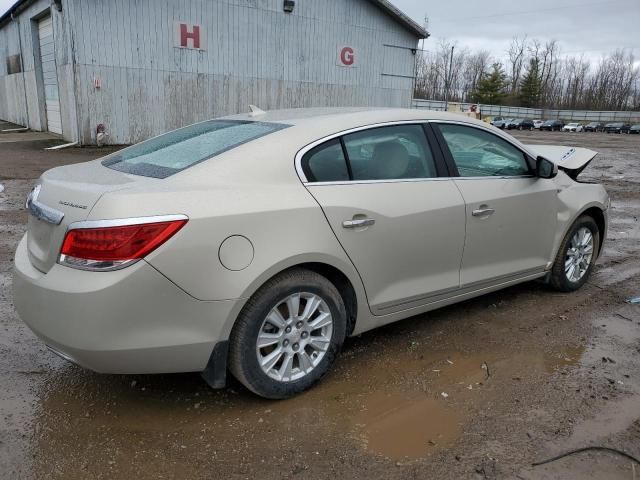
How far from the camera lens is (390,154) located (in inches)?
143

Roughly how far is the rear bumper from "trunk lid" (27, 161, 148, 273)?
0.12m

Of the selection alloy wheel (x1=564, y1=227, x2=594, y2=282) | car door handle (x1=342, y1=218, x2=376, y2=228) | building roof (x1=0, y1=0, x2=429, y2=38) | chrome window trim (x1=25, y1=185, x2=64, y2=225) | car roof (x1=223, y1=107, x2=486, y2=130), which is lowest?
alloy wheel (x1=564, y1=227, x2=594, y2=282)

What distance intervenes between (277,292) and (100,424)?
1.17 metres

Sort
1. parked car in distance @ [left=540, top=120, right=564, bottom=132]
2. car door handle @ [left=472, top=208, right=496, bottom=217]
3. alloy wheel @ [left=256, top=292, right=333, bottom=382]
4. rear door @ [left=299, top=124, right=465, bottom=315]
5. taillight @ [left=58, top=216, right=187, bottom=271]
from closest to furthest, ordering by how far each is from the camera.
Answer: taillight @ [left=58, top=216, right=187, bottom=271] < alloy wheel @ [left=256, top=292, right=333, bottom=382] < rear door @ [left=299, top=124, right=465, bottom=315] < car door handle @ [left=472, top=208, right=496, bottom=217] < parked car in distance @ [left=540, top=120, right=564, bottom=132]

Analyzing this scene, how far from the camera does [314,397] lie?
10.6 ft

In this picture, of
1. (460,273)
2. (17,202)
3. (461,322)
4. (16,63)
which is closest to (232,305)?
(460,273)

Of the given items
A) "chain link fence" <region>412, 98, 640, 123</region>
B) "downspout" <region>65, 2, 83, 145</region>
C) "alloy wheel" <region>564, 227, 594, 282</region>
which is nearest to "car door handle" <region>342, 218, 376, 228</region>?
"alloy wheel" <region>564, 227, 594, 282</region>

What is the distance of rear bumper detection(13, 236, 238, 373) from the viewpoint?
255 cm

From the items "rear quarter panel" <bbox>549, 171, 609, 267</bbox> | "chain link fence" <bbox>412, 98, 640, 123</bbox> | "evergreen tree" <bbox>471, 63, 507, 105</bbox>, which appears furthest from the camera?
"evergreen tree" <bbox>471, 63, 507, 105</bbox>

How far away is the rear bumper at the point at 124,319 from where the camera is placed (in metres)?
2.55

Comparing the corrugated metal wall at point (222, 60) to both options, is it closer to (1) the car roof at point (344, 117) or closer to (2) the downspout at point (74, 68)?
(2) the downspout at point (74, 68)

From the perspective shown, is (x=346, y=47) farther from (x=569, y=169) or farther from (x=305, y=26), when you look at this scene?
(x=569, y=169)

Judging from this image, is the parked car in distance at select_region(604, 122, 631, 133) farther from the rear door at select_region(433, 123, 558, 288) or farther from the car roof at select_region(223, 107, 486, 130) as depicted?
the car roof at select_region(223, 107, 486, 130)

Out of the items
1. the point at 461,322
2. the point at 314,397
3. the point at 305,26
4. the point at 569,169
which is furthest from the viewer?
the point at 305,26
